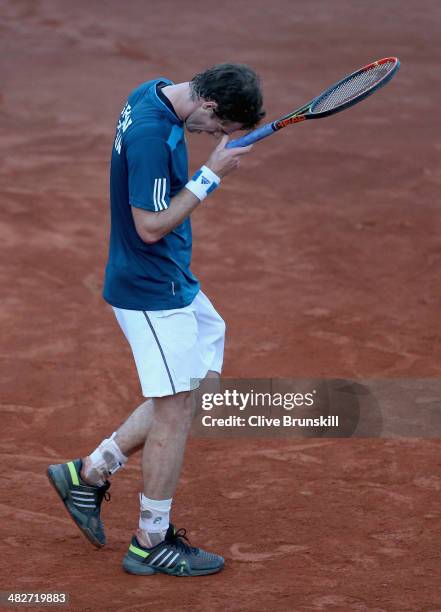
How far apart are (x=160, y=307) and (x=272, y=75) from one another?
377 inches

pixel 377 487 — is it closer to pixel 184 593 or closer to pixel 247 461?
pixel 247 461

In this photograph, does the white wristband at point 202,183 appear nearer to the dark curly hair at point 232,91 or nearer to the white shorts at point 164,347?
the dark curly hair at point 232,91

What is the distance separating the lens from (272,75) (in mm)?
13719

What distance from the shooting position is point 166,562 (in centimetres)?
471

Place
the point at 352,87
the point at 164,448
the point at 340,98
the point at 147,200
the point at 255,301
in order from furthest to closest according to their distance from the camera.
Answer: the point at 255,301, the point at 352,87, the point at 340,98, the point at 164,448, the point at 147,200

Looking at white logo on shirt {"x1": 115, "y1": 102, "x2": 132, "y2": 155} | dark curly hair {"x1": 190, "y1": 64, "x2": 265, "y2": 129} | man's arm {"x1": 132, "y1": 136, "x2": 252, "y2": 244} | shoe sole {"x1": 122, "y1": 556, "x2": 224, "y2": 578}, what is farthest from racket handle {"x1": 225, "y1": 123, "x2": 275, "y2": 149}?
shoe sole {"x1": 122, "y1": 556, "x2": 224, "y2": 578}

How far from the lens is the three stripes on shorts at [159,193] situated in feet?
14.3

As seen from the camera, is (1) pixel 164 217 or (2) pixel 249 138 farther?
(2) pixel 249 138

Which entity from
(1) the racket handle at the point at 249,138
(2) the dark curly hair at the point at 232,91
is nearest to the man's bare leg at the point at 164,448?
(1) the racket handle at the point at 249,138

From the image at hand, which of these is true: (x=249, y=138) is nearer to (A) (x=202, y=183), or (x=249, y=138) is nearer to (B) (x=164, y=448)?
(A) (x=202, y=183)

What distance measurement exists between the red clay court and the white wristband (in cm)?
164

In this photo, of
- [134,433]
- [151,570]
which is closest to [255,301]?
[134,433]

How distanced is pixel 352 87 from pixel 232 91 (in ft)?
3.48

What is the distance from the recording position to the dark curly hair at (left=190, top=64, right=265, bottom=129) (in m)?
4.39
